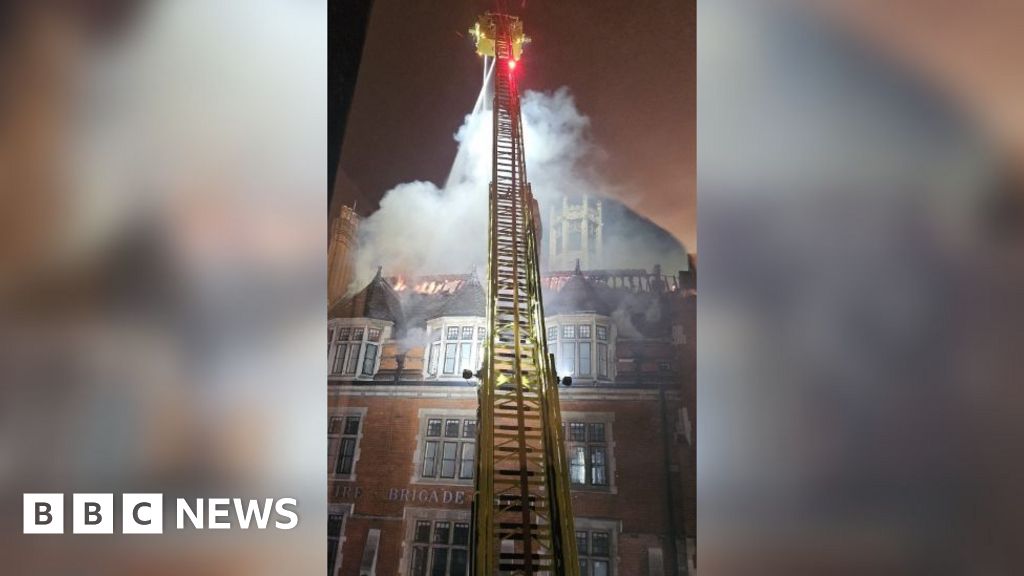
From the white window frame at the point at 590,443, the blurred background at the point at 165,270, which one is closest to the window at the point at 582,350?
the white window frame at the point at 590,443

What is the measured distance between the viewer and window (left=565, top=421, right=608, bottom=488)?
2012 millimetres

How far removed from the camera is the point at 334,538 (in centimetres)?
210

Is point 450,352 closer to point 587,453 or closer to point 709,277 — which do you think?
point 587,453

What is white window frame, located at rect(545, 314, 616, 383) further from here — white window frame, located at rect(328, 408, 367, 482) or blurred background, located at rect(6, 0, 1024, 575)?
white window frame, located at rect(328, 408, 367, 482)

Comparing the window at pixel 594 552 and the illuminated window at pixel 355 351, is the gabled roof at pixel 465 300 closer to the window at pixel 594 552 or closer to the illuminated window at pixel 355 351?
the illuminated window at pixel 355 351

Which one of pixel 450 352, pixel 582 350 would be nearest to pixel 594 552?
pixel 582 350

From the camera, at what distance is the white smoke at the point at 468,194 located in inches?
81.8

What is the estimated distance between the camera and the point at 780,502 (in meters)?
2.07

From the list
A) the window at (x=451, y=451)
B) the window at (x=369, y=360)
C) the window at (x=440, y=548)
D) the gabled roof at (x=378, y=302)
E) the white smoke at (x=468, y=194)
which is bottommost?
the window at (x=440, y=548)

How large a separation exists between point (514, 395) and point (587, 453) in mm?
243

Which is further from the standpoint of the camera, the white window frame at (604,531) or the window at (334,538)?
the window at (334,538)

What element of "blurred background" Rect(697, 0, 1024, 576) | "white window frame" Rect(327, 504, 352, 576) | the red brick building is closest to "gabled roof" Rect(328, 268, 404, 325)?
the red brick building

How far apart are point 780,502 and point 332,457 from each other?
1.22 m

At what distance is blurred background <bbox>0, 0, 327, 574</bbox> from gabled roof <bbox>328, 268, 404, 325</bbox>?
0.37ft
